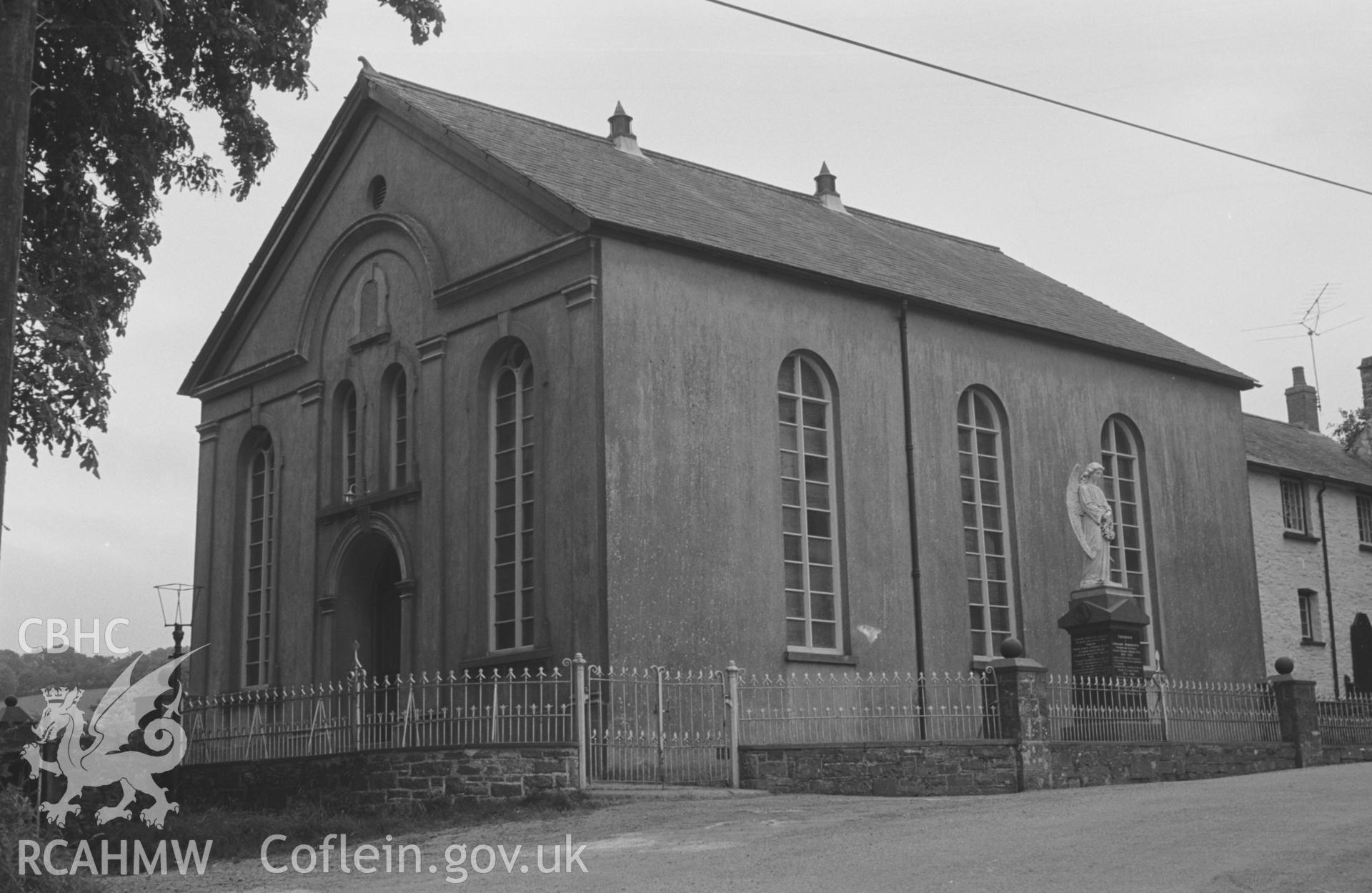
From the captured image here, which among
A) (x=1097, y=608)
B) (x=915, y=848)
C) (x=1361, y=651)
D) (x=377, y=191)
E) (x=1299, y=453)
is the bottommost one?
(x=915, y=848)

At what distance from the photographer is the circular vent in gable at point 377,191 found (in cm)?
2584

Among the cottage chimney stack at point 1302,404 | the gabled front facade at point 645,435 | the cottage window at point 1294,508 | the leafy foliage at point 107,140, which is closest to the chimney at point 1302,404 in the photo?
the cottage chimney stack at point 1302,404

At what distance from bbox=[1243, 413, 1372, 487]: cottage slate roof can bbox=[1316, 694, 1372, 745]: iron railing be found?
7.67 metres

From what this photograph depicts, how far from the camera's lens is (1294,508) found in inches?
1345

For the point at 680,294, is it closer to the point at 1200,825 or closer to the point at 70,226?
the point at 70,226

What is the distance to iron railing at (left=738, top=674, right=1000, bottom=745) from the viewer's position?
68.0 feet

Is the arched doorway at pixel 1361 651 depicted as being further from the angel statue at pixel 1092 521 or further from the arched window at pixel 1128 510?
the angel statue at pixel 1092 521

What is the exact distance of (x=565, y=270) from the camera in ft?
71.5

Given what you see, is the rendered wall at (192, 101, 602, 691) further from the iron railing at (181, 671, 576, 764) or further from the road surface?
the road surface

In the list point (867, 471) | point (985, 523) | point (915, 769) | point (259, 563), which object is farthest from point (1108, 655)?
point (259, 563)

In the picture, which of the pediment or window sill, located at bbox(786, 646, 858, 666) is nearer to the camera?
window sill, located at bbox(786, 646, 858, 666)

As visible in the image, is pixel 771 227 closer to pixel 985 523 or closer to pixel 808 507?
pixel 808 507

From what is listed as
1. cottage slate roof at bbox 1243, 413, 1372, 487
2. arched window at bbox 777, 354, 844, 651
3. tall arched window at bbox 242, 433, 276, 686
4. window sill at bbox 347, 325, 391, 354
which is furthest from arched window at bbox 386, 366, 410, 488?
cottage slate roof at bbox 1243, 413, 1372, 487

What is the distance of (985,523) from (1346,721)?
6177 millimetres
